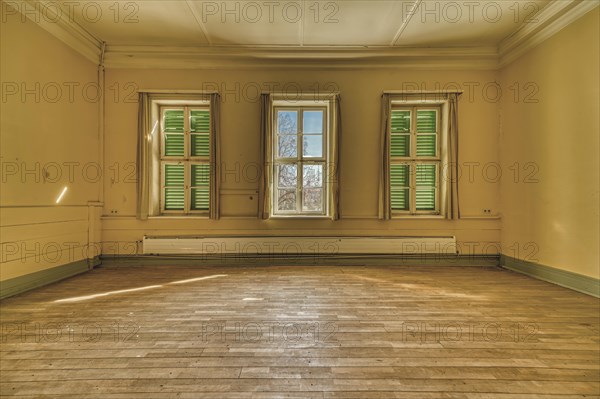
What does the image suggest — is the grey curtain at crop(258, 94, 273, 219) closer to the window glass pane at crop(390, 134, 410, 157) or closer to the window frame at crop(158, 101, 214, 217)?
the window frame at crop(158, 101, 214, 217)

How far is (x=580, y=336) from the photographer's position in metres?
2.12

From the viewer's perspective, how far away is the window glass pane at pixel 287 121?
4.67 metres

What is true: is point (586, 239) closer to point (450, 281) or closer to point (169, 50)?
point (450, 281)

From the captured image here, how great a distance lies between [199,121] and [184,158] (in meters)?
0.65

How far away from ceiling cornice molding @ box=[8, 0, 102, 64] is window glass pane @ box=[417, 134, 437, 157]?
5.17m

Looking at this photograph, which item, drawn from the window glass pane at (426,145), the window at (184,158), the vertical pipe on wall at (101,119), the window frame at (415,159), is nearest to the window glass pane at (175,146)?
the window at (184,158)

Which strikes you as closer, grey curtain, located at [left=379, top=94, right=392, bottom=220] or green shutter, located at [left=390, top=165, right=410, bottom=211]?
grey curtain, located at [left=379, top=94, right=392, bottom=220]

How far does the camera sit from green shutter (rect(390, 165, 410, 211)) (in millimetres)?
4656

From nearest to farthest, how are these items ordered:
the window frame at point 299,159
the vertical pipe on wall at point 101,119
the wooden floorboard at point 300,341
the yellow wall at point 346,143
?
the wooden floorboard at point 300,341, the vertical pipe on wall at point 101,119, the yellow wall at point 346,143, the window frame at point 299,159

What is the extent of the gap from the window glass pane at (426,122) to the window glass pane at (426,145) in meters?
0.09

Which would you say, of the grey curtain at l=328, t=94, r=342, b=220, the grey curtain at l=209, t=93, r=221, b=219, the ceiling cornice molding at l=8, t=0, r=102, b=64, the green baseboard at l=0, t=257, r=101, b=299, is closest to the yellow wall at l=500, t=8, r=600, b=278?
the grey curtain at l=328, t=94, r=342, b=220

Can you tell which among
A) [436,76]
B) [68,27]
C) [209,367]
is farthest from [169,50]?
[209,367]

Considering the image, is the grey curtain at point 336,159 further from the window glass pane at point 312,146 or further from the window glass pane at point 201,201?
the window glass pane at point 201,201

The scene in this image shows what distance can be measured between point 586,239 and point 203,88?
537 centimetres
